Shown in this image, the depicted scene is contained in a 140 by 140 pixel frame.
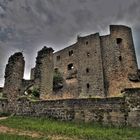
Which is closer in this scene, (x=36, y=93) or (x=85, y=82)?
(x=36, y=93)

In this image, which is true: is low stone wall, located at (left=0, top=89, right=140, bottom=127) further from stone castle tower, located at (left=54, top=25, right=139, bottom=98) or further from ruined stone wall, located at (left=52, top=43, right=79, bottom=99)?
ruined stone wall, located at (left=52, top=43, right=79, bottom=99)

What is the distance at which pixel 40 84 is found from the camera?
22062 millimetres

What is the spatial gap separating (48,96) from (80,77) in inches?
597

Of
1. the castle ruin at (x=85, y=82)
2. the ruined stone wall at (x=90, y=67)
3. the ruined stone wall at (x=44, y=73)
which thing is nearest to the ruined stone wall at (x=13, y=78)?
the castle ruin at (x=85, y=82)

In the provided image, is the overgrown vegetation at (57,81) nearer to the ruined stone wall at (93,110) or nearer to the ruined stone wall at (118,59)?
the ruined stone wall at (118,59)

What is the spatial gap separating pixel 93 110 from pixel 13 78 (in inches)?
375

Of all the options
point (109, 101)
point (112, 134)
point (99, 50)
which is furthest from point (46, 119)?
point (99, 50)

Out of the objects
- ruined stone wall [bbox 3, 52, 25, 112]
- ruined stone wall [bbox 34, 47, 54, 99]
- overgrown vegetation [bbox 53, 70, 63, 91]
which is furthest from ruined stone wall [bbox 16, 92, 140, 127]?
overgrown vegetation [bbox 53, 70, 63, 91]

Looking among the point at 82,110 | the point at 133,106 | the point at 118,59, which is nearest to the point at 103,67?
the point at 118,59

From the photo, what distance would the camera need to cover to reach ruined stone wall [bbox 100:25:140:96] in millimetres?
33812

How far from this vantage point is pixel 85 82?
36.2 meters

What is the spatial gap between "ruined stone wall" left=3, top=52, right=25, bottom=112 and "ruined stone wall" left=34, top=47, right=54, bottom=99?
157cm

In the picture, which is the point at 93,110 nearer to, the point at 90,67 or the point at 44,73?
the point at 44,73

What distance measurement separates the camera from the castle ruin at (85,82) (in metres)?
14.9
